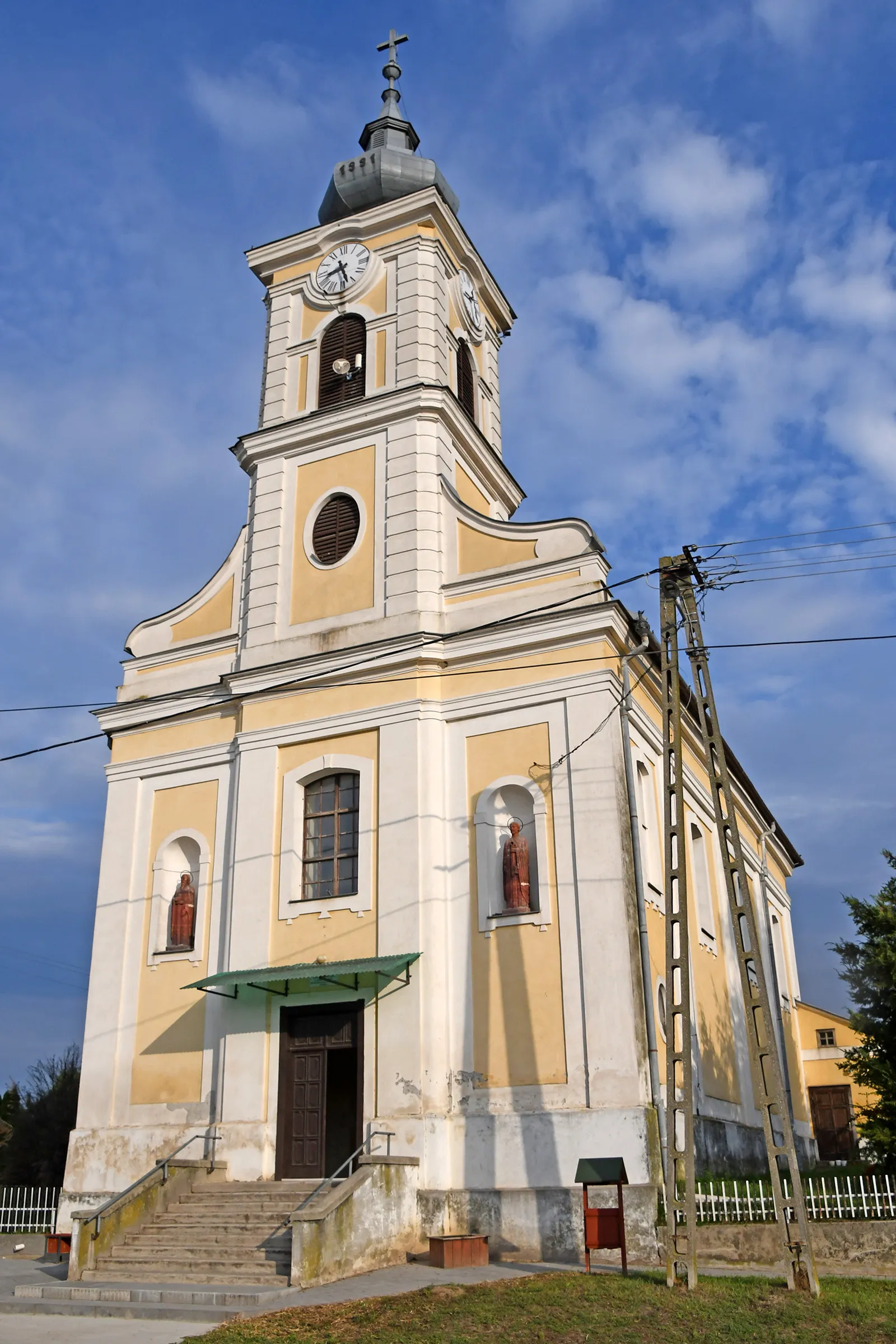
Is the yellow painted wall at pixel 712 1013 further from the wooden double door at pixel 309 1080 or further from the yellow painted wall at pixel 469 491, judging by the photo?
the yellow painted wall at pixel 469 491

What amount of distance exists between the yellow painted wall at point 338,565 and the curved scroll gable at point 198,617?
1.49 meters

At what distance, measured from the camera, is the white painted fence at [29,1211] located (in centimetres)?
1984

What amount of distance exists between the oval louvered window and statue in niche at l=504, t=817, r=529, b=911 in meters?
6.46

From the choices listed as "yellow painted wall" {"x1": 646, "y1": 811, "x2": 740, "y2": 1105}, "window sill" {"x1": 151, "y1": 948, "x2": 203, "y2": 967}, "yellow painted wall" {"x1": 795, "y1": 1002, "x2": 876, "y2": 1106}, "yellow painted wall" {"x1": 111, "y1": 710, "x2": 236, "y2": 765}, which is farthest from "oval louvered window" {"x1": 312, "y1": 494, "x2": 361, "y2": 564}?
"yellow painted wall" {"x1": 795, "y1": 1002, "x2": 876, "y2": 1106}

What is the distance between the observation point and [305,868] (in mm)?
19828


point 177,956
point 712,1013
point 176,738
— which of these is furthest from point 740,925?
point 176,738

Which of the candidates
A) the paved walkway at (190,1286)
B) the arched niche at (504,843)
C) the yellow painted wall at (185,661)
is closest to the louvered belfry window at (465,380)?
the yellow painted wall at (185,661)

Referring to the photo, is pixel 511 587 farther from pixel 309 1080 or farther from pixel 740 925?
pixel 309 1080

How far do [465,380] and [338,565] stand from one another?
6016 millimetres

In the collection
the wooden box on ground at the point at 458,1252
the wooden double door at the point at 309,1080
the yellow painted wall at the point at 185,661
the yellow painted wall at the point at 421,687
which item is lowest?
the wooden box on ground at the point at 458,1252

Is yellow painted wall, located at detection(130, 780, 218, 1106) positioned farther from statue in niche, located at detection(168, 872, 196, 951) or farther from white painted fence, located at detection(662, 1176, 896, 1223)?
white painted fence, located at detection(662, 1176, 896, 1223)

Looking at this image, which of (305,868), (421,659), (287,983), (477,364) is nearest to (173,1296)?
(287,983)

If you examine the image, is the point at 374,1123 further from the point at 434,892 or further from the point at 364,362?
the point at 364,362

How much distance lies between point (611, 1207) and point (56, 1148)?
1727 centimetres
